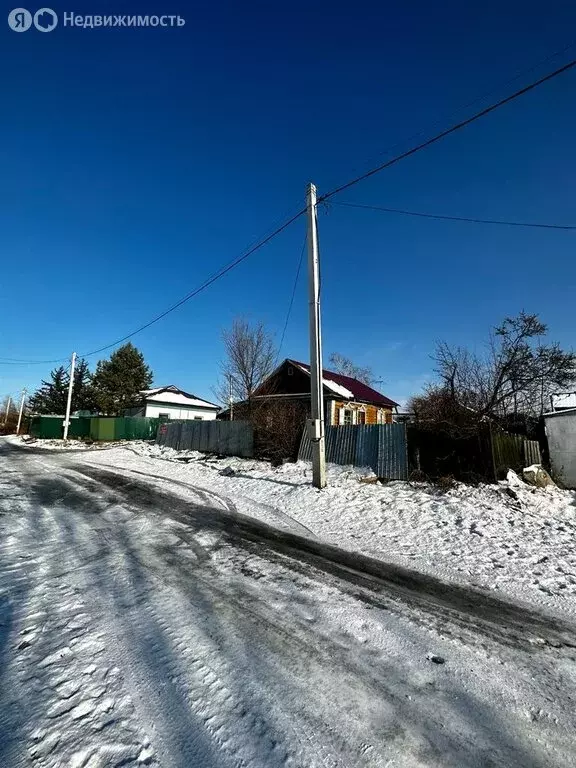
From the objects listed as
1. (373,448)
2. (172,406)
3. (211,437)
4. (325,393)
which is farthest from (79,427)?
(373,448)

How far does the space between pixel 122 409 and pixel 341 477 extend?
3825cm

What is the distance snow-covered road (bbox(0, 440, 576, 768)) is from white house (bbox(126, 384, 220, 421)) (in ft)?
121

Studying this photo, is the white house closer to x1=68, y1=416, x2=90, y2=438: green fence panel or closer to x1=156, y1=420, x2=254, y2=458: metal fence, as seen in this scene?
x1=68, y1=416, x2=90, y2=438: green fence panel

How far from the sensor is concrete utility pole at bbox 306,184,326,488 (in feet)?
32.6

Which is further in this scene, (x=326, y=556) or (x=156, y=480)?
(x=156, y=480)

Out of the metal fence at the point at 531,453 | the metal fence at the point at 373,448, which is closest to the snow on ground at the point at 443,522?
the metal fence at the point at 373,448

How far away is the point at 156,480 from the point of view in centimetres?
1155

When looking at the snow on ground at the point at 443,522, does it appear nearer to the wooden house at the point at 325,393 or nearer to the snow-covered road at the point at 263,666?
the snow-covered road at the point at 263,666

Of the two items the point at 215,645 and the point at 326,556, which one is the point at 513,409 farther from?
the point at 215,645

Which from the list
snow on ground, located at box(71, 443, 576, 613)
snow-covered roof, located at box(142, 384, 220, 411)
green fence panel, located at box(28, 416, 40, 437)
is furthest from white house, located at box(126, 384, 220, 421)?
snow on ground, located at box(71, 443, 576, 613)

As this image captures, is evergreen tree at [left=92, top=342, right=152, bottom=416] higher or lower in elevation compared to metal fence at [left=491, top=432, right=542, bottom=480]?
higher

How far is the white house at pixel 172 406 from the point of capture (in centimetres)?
4056

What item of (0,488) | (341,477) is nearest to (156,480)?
(0,488)

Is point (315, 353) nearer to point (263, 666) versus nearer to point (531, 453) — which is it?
point (531, 453)
